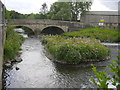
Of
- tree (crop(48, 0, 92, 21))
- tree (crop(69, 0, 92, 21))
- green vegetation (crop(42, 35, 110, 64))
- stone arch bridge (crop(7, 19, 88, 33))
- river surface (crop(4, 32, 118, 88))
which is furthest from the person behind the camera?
tree (crop(69, 0, 92, 21))

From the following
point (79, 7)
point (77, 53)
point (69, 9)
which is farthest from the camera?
point (79, 7)

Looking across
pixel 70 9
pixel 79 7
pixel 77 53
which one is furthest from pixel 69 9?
A: pixel 77 53

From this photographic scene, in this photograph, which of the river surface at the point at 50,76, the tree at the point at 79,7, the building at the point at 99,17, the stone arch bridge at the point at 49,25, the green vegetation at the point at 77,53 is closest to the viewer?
the river surface at the point at 50,76

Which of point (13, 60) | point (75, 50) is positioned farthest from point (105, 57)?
point (13, 60)

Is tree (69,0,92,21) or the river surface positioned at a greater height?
tree (69,0,92,21)

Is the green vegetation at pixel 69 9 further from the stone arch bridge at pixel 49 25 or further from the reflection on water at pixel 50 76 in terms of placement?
the reflection on water at pixel 50 76

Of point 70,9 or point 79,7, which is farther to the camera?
point 79,7

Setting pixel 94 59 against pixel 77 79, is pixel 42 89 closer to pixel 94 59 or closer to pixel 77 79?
pixel 77 79

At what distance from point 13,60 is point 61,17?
31.4 m

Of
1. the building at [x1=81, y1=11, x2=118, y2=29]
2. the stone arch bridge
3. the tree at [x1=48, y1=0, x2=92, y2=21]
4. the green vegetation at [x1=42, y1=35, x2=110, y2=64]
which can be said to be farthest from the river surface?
the building at [x1=81, y1=11, x2=118, y2=29]

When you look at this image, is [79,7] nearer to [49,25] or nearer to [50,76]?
[49,25]

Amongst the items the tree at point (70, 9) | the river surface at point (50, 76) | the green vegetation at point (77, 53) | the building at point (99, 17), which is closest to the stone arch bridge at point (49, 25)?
the tree at point (70, 9)

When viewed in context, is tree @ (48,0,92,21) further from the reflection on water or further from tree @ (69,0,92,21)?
the reflection on water

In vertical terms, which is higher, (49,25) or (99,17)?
(99,17)
